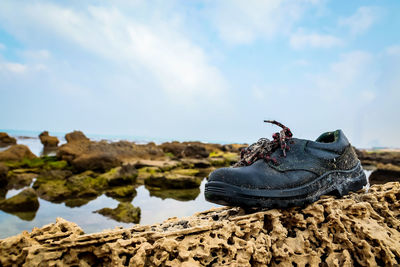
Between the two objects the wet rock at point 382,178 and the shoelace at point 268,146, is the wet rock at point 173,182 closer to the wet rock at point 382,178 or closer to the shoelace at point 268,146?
the wet rock at point 382,178

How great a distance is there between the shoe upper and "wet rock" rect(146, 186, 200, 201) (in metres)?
4.46

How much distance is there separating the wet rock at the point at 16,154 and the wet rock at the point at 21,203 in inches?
272

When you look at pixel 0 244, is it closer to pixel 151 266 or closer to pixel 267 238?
pixel 151 266

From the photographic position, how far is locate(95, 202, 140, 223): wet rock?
4.05 metres

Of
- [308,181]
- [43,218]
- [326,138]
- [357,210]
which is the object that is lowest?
[43,218]

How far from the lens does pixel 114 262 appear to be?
3.97ft

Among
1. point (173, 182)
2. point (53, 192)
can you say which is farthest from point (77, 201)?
point (173, 182)

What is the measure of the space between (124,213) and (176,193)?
2312 millimetres

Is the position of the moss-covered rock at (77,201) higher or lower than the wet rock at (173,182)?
lower

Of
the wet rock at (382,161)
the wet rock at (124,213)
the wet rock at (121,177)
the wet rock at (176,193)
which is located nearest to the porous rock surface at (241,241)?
the wet rock at (124,213)

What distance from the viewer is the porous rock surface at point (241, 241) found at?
1.24 meters

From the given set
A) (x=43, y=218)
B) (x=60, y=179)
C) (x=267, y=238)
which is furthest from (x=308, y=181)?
(x=60, y=179)

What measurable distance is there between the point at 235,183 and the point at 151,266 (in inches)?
24.5

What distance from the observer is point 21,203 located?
445 cm
